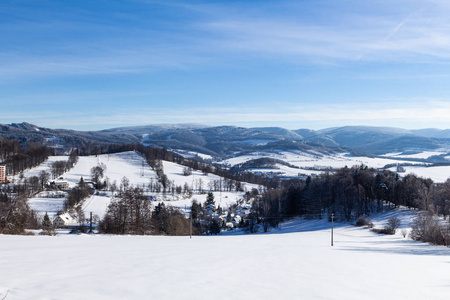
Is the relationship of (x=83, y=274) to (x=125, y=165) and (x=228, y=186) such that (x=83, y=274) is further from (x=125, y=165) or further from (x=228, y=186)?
(x=125, y=165)

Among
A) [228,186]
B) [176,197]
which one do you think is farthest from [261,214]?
[228,186]

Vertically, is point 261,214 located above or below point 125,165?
below

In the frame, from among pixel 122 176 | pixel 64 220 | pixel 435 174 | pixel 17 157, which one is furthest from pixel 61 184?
pixel 435 174

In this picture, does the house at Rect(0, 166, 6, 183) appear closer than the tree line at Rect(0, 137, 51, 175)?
Yes

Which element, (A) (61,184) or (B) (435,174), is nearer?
(A) (61,184)

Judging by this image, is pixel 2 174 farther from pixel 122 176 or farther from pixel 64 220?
pixel 64 220

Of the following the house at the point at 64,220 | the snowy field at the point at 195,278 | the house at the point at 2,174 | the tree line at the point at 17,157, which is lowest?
the house at the point at 64,220

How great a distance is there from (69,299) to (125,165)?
129639 millimetres

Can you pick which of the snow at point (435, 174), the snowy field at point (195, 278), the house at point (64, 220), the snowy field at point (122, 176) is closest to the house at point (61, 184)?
the snowy field at point (122, 176)

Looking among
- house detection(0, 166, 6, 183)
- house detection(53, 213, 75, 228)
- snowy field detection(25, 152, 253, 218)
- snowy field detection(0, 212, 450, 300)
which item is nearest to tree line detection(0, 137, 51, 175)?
snowy field detection(25, 152, 253, 218)

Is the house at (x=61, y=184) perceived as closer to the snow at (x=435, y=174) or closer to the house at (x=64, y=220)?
the house at (x=64, y=220)

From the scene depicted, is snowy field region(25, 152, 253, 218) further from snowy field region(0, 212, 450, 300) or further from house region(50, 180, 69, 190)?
snowy field region(0, 212, 450, 300)

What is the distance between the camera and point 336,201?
5531cm

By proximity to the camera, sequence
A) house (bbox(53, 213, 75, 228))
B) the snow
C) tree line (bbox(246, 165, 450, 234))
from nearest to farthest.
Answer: tree line (bbox(246, 165, 450, 234))
house (bbox(53, 213, 75, 228))
the snow
